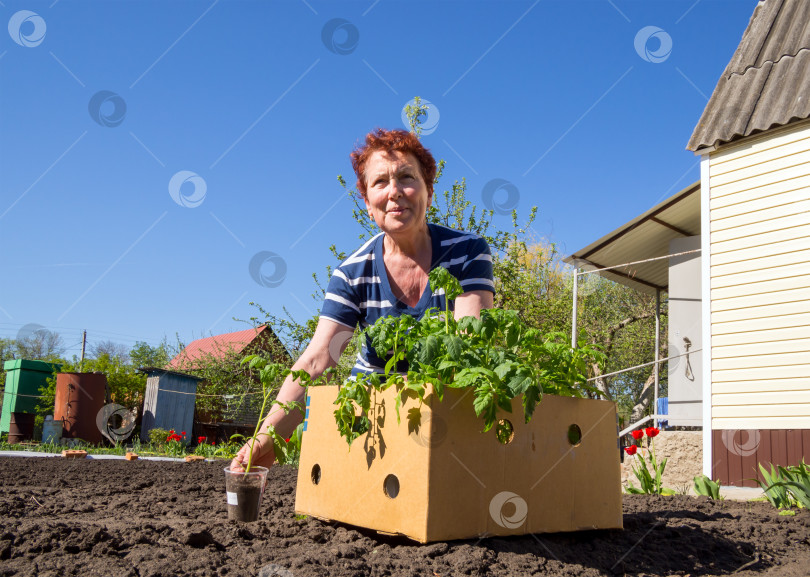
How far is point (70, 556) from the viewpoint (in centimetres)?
156

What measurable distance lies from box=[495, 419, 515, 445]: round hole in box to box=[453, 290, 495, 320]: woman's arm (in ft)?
1.52

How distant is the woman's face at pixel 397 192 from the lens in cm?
237

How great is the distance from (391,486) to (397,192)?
44.8 inches

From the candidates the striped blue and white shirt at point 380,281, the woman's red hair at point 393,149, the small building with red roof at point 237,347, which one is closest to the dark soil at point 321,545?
the striped blue and white shirt at point 380,281

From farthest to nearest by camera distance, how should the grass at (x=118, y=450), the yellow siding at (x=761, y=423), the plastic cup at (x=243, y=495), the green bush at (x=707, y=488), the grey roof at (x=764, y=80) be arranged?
the grass at (x=118, y=450) → the grey roof at (x=764, y=80) → the yellow siding at (x=761, y=423) → the green bush at (x=707, y=488) → the plastic cup at (x=243, y=495)

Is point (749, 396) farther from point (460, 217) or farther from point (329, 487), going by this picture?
point (460, 217)

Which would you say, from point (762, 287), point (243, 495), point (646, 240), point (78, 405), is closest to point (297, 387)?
point (243, 495)

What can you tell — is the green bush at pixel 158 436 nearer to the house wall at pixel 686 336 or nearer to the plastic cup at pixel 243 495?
the house wall at pixel 686 336

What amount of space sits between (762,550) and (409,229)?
1.75m

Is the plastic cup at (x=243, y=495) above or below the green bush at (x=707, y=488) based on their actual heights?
above

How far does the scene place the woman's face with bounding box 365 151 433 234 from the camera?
2.37 meters

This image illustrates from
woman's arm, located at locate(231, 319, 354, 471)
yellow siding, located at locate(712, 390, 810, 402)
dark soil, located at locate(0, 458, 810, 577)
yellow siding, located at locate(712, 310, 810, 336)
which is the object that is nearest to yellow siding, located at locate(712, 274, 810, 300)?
yellow siding, located at locate(712, 310, 810, 336)

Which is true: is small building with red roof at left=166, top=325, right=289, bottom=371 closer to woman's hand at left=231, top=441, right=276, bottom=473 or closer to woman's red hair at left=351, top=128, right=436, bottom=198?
woman's red hair at left=351, top=128, right=436, bottom=198

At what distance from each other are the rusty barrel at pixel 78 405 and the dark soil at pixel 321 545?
7042 mm
